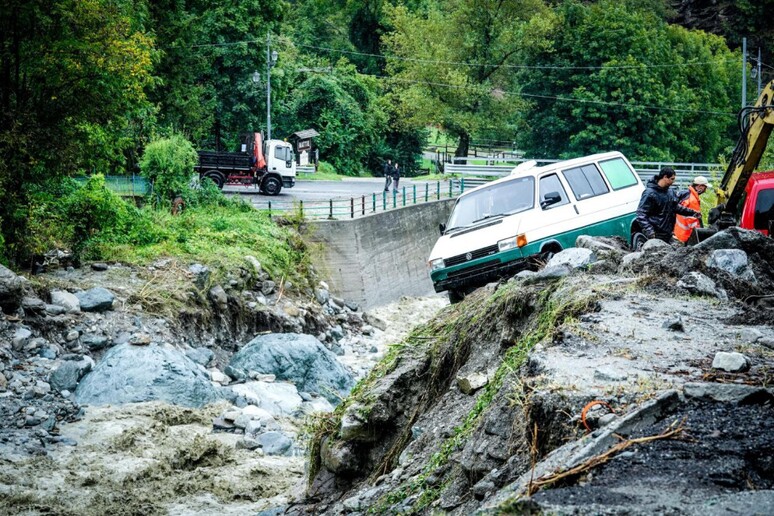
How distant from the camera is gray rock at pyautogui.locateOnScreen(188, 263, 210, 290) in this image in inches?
923

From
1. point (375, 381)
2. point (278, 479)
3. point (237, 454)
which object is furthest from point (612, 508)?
point (237, 454)

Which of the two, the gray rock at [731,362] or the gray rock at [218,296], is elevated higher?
the gray rock at [731,362]

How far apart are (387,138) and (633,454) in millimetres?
55455

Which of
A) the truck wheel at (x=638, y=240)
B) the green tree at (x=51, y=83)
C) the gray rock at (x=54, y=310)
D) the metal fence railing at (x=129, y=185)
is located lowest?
the gray rock at (x=54, y=310)

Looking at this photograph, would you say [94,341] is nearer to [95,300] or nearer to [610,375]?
[95,300]

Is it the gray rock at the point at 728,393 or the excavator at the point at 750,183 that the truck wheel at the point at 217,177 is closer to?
the excavator at the point at 750,183

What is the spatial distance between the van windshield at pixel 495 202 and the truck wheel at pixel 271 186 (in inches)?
891

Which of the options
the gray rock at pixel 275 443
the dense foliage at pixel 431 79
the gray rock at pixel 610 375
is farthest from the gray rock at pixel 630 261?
the dense foliage at pixel 431 79

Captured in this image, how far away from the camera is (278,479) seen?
46.0 feet

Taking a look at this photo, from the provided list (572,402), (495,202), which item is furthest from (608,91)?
(572,402)

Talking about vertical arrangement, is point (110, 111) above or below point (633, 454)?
above

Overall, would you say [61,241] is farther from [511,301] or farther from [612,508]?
[612,508]

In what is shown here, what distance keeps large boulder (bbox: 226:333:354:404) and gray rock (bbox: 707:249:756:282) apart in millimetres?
10838

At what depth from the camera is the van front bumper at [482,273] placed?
598 inches
